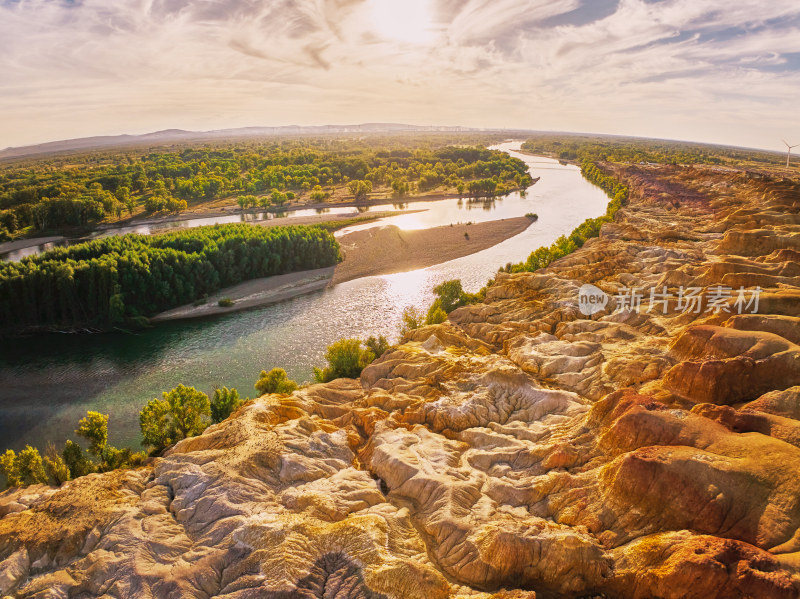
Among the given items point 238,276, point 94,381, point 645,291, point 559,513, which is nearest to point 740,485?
point 559,513

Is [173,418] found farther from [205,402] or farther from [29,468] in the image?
[29,468]

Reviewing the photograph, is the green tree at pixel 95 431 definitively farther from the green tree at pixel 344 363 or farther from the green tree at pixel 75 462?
the green tree at pixel 344 363

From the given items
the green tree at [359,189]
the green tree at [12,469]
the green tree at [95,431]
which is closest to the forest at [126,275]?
the green tree at [95,431]

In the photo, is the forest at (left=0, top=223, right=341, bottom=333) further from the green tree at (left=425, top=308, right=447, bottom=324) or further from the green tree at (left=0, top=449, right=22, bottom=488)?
the green tree at (left=425, top=308, right=447, bottom=324)

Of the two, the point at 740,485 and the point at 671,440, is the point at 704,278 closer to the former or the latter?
the point at 671,440

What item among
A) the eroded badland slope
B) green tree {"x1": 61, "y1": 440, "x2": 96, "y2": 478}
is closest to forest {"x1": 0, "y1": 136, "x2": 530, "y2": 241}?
green tree {"x1": 61, "y1": 440, "x2": 96, "y2": 478}
